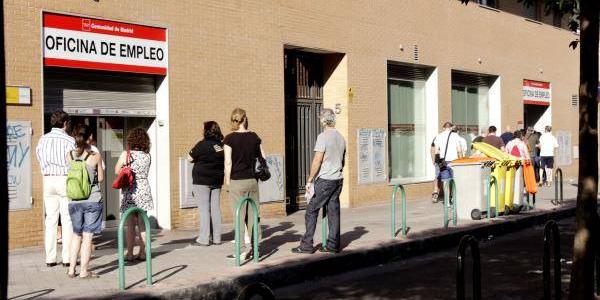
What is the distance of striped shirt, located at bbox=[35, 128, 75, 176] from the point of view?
9.55m

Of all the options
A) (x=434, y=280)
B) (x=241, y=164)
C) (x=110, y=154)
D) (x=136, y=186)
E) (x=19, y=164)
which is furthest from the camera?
(x=110, y=154)

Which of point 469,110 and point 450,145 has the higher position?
point 469,110

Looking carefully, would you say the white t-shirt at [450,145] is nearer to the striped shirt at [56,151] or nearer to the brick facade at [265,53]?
the brick facade at [265,53]

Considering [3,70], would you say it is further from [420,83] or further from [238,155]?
[420,83]

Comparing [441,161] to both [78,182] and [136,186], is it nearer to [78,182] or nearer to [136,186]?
[136,186]

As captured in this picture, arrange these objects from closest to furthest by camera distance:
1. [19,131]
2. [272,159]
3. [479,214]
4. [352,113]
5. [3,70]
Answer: [3,70] < [19,131] < [479,214] < [272,159] < [352,113]

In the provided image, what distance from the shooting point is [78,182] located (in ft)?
28.9

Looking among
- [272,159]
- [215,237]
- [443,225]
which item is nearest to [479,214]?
[443,225]

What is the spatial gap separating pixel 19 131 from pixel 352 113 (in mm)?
8803

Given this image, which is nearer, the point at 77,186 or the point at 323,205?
the point at 77,186

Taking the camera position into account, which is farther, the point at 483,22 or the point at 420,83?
the point at 483,22

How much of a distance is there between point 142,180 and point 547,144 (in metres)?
18.8

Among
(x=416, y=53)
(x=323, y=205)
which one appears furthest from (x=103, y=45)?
(x=416, y=53)

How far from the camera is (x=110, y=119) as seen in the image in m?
13.8
